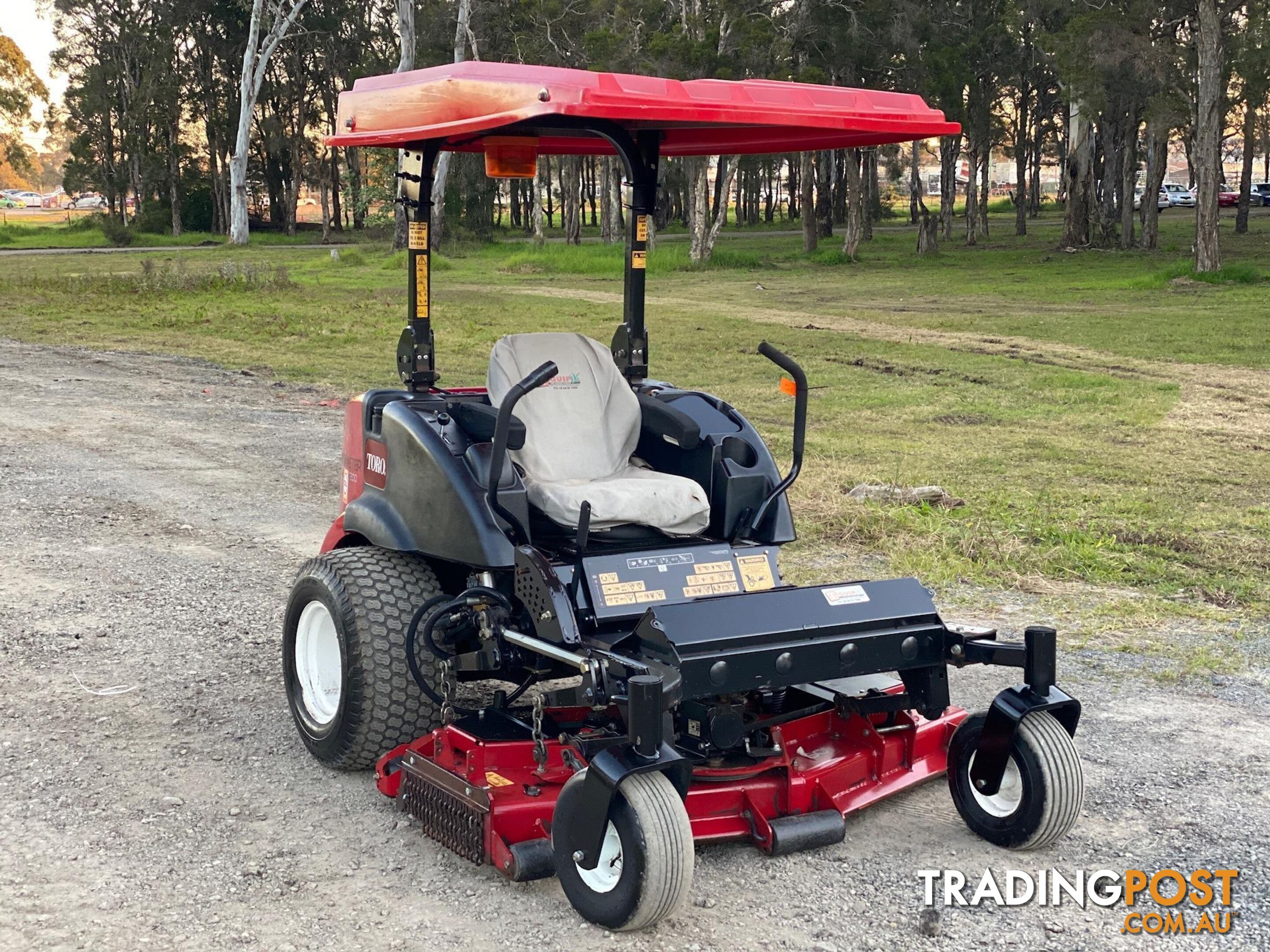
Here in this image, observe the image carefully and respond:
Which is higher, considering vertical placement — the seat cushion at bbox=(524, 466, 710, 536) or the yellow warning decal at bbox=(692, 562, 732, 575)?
the seat cushion at bbox=(524, 466, 710, 536)

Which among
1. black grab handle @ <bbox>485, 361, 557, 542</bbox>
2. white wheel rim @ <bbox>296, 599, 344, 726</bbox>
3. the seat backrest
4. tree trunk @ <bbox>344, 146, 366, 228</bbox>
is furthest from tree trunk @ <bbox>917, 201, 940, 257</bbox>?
black grab handle @ <bbox>485, 361, 557, 542</bbox>

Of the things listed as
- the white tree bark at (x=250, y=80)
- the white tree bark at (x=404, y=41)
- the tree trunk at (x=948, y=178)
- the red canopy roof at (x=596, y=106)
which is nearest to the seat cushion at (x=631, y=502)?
the red canopy roof at (x=596, y=106)

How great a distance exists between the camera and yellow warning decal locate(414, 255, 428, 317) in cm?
518

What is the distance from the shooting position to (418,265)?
5.19m

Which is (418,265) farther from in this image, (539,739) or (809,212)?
(809,212)

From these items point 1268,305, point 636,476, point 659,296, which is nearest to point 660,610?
point 636,476

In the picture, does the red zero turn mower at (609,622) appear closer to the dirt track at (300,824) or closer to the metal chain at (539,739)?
the metal chain at (539,739)

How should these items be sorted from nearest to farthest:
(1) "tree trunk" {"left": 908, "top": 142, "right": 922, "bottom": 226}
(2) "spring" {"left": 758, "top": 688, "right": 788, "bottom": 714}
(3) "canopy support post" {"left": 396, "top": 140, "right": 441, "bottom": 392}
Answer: (2) "spring" {"left": 758, "top": 688, "right": 788, "bottom": 714} < (3) "canopy support post" {"left": 396, "top": 140, "right": 441, "bottom": 392} < (1) "tree trunk" {"left": 908, "top": 142, "right": 922, "bottom": 226}

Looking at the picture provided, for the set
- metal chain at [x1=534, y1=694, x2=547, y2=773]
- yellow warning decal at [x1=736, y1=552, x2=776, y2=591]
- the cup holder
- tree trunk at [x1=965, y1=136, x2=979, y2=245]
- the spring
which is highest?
tree trunk at [x1=965, y1=136, x2=979, y2=245]

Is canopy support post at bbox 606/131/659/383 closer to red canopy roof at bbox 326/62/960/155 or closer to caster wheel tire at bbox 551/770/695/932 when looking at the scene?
red canopy roof at bbox 326/62/960/155

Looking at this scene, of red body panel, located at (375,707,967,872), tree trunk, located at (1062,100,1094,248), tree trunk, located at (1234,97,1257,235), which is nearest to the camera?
red body panel, located at (375,707,967,872)

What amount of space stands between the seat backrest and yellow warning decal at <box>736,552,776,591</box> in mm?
699

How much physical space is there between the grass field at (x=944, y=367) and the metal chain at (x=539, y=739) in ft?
10.7

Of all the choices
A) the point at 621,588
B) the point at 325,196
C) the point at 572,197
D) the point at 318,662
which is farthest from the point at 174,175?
the point at 621,588
